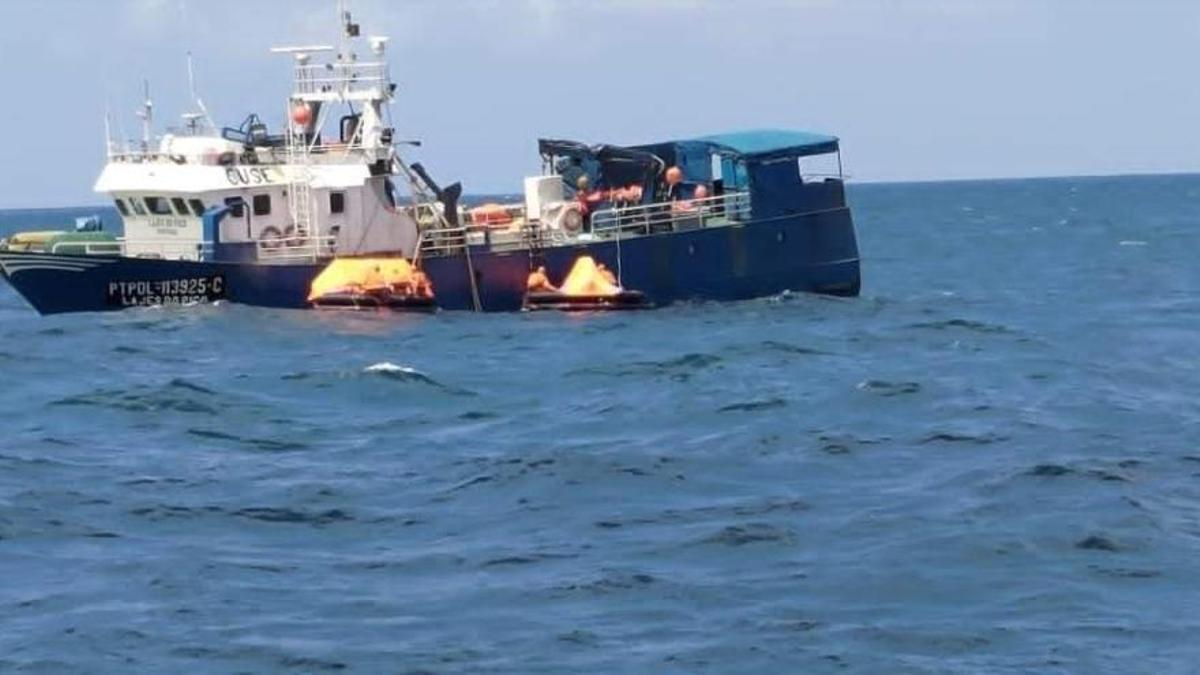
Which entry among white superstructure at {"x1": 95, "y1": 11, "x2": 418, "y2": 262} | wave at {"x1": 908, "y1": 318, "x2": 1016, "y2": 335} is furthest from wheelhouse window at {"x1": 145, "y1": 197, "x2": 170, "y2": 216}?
wave at {"x1": 908, "y1": 318, "x2": 1016, "y2": 335}

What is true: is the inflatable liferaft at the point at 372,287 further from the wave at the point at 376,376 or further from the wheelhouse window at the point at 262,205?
the wave at the point at 376,376

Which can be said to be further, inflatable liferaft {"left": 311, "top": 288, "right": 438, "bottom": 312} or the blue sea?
inflatable liferaft {"left": 311, "top": 288, "right": 438, "bottom": 312}

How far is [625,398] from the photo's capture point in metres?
34.8

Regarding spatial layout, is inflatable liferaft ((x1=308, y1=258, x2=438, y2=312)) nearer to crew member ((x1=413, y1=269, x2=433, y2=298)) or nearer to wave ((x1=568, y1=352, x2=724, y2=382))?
crew member ((x1=413, y1=269, x2=433, y2=298))

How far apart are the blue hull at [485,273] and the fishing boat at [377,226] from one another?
A: 0.04 m

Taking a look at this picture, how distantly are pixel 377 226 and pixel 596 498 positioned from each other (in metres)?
24.6

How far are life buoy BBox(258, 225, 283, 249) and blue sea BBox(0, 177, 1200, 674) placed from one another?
9.78 ft

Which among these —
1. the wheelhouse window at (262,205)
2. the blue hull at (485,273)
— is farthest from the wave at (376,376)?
the wheelhouse window at (262,205)

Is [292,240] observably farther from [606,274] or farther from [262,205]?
[606,274]

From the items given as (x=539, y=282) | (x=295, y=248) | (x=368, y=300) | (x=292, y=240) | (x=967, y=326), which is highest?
(x=292, y=240)

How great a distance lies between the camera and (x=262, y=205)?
48.8 meters

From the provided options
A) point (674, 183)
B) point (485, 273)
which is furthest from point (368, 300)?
point (674, 183)

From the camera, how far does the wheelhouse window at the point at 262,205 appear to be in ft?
160

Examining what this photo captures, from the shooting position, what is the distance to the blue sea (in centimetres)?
1892
